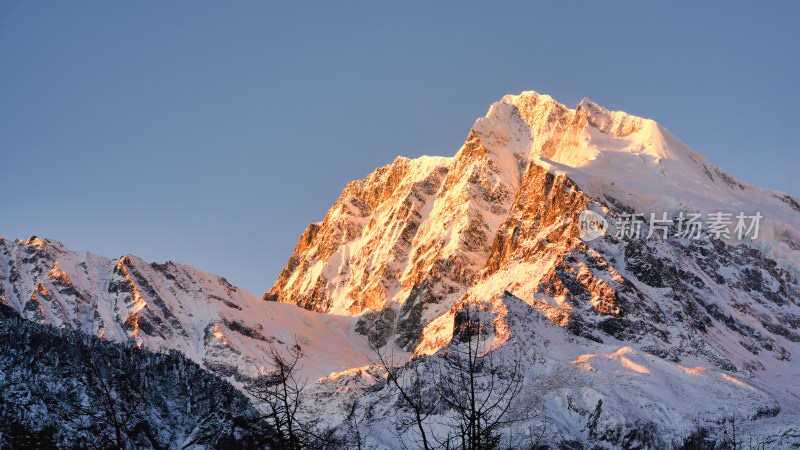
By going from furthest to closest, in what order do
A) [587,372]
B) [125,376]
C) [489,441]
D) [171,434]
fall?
[587,372], [125,376], [171,434], [489,441]

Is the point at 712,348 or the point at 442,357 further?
the point at 712,348

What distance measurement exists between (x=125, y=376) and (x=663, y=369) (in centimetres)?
10696

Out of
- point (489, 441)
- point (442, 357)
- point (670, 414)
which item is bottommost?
point (489, 441)

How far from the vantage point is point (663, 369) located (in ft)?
578

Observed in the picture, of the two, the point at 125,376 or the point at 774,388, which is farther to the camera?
the point at 774,388

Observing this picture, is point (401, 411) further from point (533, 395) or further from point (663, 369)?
point (663, 369)

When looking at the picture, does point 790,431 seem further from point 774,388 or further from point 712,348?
point 712,348

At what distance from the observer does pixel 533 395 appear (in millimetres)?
159000

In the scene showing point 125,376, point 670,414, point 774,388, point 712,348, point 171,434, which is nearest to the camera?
point 171,434

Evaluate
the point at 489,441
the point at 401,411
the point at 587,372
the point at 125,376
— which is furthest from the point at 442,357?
the point at 489,441

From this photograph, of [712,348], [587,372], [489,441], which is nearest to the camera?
[489,441]

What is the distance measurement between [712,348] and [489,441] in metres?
182

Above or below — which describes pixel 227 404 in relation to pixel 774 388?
above

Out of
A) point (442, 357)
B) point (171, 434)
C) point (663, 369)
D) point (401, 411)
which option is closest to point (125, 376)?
point (171, 434)
